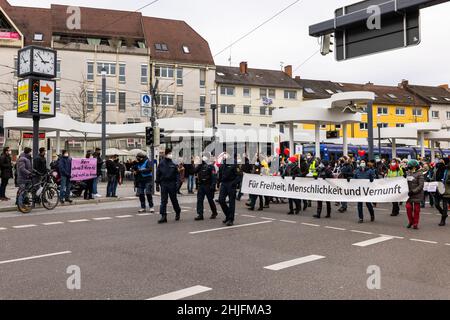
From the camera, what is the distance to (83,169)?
18578 millimetres

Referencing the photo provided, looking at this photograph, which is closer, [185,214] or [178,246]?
[178,246]

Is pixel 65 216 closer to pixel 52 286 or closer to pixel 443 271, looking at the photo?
pixel 52 286

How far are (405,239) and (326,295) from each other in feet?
16.7

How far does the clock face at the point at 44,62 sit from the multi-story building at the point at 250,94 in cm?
4624

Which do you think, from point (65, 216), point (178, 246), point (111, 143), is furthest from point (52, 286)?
point (111, 143)

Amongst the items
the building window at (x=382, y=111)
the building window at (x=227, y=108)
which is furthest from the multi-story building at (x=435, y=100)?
the building window at (x=227, y=108)

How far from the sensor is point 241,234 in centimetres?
1041

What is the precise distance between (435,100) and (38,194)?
7661cm

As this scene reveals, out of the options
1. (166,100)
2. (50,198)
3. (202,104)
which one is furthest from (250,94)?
(50,198)

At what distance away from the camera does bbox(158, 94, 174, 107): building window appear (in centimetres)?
5900

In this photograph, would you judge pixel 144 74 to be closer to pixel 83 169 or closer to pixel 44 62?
pixel 83 169

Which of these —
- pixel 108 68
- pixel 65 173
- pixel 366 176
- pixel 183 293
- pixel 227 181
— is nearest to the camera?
pixel 183 293

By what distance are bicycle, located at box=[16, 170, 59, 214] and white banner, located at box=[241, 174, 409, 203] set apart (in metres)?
6.38

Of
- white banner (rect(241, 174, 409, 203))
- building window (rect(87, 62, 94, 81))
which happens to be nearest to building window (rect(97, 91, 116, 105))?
building window (rect(87, 62, 94, 81))
